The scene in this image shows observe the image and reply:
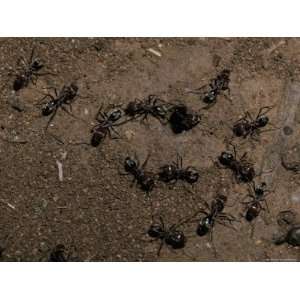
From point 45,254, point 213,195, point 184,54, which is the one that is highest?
point 184,54

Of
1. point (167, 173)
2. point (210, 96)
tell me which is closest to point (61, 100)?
point (167, 173)

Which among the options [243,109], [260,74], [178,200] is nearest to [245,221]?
[178,200]

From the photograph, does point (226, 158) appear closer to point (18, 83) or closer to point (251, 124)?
point (251, 124)

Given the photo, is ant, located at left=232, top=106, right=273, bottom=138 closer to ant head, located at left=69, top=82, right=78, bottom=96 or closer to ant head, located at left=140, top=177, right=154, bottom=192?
ant head, located at left=140, top=177, right=154, bottom=192

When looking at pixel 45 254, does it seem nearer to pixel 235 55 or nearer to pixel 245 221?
pixel 245 221

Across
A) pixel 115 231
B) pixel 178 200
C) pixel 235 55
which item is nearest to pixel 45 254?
pixel 115 231

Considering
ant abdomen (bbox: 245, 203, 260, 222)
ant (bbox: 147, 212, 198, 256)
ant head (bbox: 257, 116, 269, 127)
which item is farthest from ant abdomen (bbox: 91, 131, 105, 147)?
ant abdomen (bbox: 245, 203, 260, 222)

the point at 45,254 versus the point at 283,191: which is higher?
the point at 283,191
